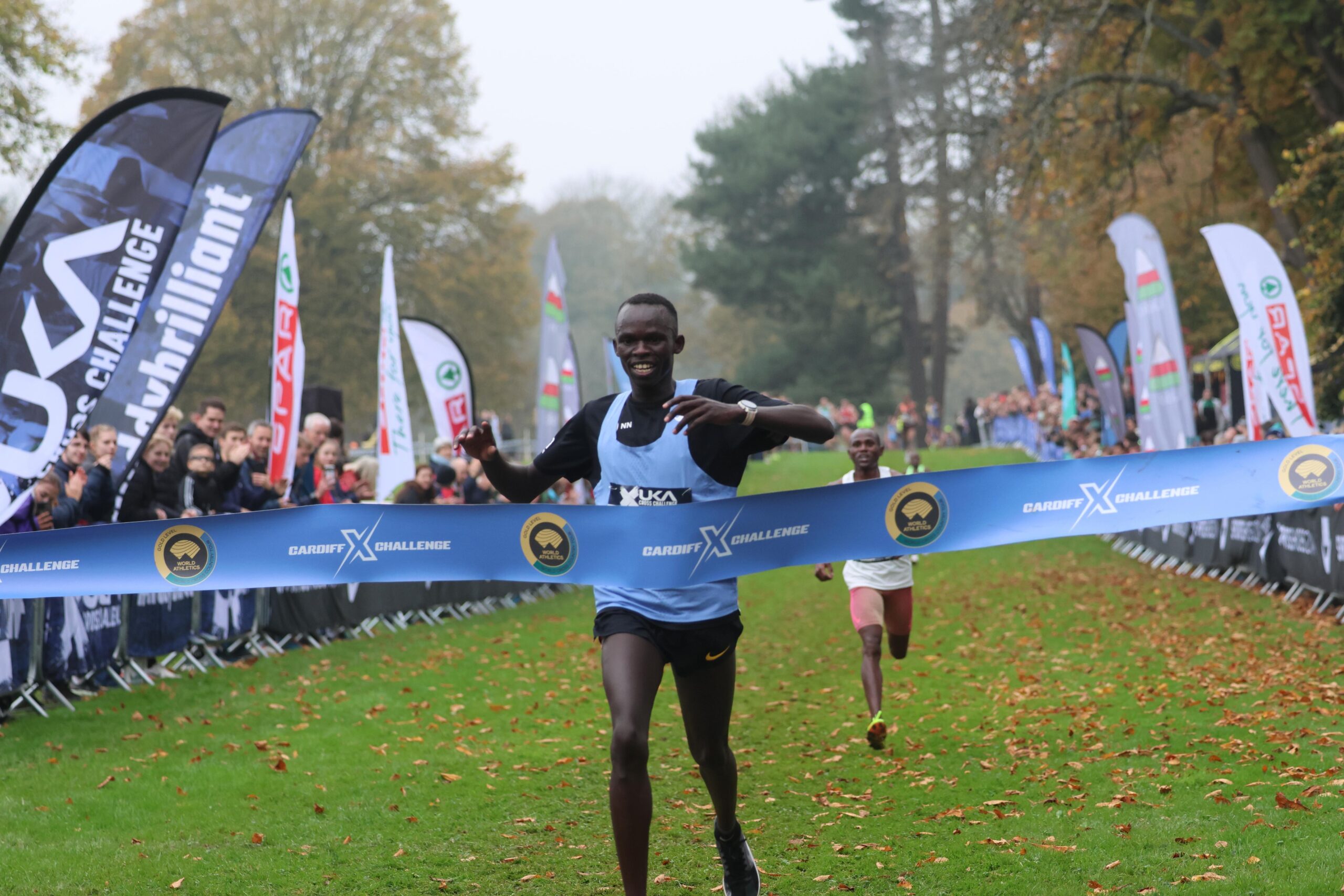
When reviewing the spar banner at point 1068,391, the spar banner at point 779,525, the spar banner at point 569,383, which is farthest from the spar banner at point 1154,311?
the spar banner at point 1068,391

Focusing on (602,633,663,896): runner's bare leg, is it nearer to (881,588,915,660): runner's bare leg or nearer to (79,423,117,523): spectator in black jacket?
(881,588,915,660): runner's bare leg

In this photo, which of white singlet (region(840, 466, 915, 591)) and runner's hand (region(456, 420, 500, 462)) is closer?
runner's hand (region(456, 420, 500, 462))

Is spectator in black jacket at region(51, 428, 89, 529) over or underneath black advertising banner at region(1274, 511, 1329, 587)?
over

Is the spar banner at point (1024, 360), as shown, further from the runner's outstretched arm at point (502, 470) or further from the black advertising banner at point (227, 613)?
the runner's outstretched arm at point (502, 470)

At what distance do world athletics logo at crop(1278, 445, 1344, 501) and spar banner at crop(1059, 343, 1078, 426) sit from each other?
2572 cm

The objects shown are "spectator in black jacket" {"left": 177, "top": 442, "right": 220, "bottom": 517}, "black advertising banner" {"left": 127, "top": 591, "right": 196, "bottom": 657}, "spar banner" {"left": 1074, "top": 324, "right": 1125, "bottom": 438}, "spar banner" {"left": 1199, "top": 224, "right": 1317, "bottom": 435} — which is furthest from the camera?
"spar banner" {"left": 1074, "top": 324, "right": 1125, "bottom": 438}

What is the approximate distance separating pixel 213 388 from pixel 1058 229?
86.4 ft

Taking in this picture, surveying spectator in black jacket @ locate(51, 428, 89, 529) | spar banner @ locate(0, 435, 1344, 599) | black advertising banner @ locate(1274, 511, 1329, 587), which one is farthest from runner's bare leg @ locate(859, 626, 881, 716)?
black advertising banner @ locate(1274, 511, 1329, 587)

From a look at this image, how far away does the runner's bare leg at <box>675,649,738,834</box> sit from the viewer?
15.6 ft

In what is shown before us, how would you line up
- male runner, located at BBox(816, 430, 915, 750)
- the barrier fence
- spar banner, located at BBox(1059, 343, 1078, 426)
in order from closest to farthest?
male runner, located at BBox(816, 430, 915, 750)
the barrier fence
spar banner, located at BBox(1059, 343, 1078, 426)

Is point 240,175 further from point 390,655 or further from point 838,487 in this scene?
point 838,487

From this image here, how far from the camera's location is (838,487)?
5703mm

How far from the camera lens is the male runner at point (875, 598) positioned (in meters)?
8.32

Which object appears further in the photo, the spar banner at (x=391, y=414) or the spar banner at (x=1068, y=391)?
the spar banner at (x=1068, y=391)
